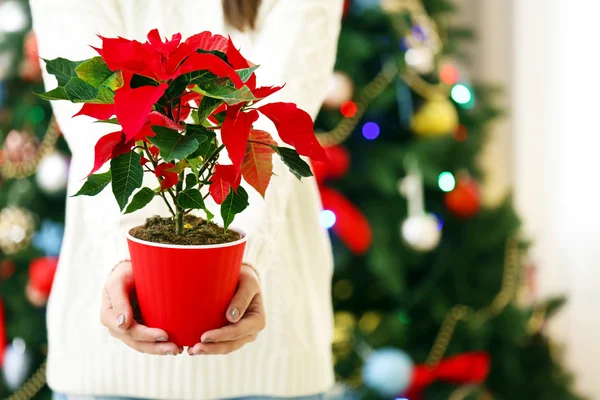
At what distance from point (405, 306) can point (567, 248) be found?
0.90m

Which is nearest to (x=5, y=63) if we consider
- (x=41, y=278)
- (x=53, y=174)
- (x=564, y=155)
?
(x=53, y=174)

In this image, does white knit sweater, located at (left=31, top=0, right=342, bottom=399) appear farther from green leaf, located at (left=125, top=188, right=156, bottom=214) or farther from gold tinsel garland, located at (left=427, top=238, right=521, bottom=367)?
gold tinsel garland, located at (left=427, top=238, right=521, bottom=367)

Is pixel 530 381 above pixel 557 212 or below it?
below

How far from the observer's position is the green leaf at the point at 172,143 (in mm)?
542

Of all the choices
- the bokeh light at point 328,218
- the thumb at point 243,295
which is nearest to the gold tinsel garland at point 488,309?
the bokeh light at point 328,218

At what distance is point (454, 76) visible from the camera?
1940 millimetres

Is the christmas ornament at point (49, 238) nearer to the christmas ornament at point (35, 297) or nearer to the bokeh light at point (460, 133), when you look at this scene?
the christmas ornament at point (35, 297)

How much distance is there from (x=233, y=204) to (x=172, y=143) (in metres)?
0.09

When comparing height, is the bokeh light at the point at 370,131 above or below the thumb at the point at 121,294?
above

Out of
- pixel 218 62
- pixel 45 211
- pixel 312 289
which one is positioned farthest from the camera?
pixel 45 211

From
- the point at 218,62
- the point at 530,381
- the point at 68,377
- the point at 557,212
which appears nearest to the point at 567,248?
the point at 557,212

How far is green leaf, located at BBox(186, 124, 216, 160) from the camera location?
22.2 inches

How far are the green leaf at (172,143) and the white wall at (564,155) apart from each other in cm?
196

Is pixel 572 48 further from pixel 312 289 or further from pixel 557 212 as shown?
pixel 312 289
